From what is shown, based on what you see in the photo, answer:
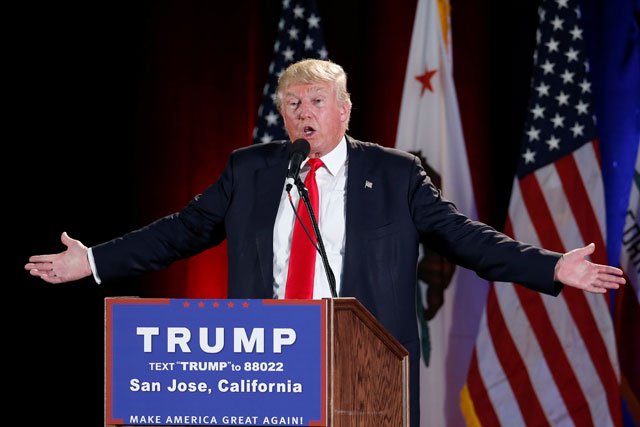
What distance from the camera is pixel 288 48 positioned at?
503cm

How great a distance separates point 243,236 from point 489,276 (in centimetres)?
73

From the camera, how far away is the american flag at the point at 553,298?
4395mm

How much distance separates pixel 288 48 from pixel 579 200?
66.2 inches

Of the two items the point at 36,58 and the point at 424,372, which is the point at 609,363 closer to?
the point at 424,372

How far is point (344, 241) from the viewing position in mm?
2801

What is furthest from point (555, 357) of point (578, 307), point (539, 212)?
point (539, 212)

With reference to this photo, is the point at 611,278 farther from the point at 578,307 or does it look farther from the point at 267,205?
the point at 578,307

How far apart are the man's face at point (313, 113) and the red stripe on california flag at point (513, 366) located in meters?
1.90

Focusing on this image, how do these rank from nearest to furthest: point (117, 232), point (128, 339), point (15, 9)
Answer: point (128, 339) → point (15, 9) → point (117, 232)

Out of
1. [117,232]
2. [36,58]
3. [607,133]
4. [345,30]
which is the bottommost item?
[117,232]

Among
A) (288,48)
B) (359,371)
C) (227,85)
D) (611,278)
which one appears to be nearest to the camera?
(359,371)

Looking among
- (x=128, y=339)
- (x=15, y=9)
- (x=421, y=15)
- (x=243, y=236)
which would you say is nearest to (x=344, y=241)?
(x=243, y=236)

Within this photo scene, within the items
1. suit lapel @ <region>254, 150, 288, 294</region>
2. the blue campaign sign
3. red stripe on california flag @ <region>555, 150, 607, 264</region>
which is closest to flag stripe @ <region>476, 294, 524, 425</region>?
red stripe on california flag @ <region>555, 150, 607, 264</region>

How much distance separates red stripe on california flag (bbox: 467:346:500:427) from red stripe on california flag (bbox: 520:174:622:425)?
1.68 feet
